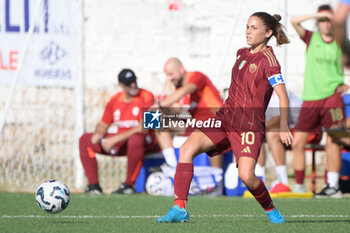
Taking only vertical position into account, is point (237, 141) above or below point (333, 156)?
above

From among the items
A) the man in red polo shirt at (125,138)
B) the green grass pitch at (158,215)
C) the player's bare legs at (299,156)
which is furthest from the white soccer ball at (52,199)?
the player's bare legs at (299,156)

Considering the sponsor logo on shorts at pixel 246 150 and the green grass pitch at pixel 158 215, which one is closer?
the green grass pitch at pixel 158 215

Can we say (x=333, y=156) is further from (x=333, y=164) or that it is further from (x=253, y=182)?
(x=253, y=182)

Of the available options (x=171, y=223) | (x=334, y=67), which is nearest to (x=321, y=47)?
(x=334, y=67)

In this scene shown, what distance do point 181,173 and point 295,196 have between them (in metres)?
3.63

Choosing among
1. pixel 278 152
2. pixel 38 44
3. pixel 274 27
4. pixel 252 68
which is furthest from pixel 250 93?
pixel 38 44

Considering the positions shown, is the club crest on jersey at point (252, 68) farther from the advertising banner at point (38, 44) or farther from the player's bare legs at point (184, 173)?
the advertising banner at point (38, 44)

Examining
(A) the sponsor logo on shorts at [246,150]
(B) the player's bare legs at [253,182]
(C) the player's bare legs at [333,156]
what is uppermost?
(A) the sponsor logo on shorts at [246,150]

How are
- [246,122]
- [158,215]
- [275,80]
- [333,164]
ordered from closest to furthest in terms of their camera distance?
1. [275,80]
2. [246,122]
3. [158,215]
4. [333,164]

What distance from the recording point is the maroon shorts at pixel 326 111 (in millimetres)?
9656

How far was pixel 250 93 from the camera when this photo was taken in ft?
20.5

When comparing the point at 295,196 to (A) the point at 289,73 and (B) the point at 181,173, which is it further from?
(A) the point at 289,73

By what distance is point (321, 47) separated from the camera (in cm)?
977

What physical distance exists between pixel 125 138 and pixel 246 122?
13.9 ft
